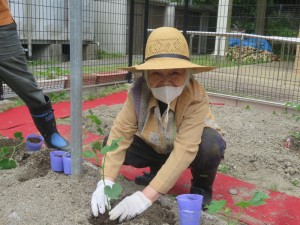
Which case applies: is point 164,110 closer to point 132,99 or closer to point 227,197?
point 132,99

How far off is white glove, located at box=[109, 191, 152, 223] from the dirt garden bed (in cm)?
5

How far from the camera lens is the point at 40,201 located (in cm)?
174

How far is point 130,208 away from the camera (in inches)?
60.9

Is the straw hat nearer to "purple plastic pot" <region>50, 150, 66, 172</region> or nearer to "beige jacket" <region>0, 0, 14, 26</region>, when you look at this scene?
"purple plastic pot" <region>50, 150, 66, 172</region>

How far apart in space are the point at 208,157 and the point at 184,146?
0.19 metres

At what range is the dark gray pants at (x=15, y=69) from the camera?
2150 millimetres

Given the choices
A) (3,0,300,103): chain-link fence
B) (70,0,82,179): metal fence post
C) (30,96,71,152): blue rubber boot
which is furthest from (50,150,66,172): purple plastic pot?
(3,0,300,103): chain-link fence

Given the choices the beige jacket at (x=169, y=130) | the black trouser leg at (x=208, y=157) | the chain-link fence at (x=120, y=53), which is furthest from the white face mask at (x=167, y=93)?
the chain-link fence at (x=120, y=53)

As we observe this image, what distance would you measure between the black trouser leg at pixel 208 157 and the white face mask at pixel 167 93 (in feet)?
0.94

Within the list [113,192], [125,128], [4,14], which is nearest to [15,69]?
[4,14]

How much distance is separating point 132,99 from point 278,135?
1.91 m

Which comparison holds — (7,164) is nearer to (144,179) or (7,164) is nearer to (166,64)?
(144,179)

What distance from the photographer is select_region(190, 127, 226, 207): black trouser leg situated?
1791mm

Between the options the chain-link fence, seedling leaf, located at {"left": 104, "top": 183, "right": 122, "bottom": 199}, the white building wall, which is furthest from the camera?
the white building wall
